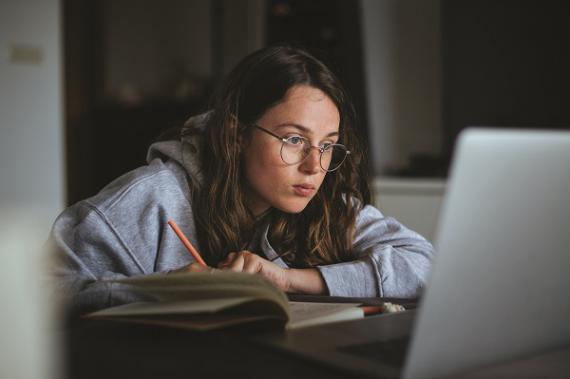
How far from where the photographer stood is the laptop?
60 centimetres

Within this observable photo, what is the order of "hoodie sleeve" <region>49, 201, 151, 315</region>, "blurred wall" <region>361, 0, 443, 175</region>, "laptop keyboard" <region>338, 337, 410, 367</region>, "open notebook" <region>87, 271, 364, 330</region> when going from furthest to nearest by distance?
"blurred wall" <region>361, 0, 443, 175</region> < "hoodie sleeve" <region>49, 201, 151, 315</region> < "open notebook" <region>87, 271, 364, 330</region> < "laptop keyboard" <region>338, 337, 410, 367</region>

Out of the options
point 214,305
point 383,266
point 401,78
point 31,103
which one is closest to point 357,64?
point 401,78

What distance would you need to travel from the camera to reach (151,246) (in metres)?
1.32

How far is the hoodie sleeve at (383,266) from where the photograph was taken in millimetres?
1282

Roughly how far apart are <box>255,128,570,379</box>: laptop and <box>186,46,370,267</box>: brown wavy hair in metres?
0.71

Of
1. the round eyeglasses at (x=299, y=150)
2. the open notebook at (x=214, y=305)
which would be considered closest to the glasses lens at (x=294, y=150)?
the round eyeglasses at (x=299, y=150)

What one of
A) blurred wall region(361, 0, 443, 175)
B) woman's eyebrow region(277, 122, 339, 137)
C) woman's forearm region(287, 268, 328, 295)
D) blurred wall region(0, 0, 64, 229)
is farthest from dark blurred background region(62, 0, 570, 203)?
blurred wall region(0, 0, 64, 229)

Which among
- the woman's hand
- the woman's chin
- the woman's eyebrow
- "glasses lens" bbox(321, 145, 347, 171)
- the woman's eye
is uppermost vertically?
the woman's eyebrow

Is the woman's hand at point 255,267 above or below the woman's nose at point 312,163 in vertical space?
below

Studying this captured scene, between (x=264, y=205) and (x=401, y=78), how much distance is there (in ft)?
8.67

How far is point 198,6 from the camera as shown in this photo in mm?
5602

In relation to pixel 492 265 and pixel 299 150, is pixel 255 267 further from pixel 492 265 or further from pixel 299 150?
pixel 492 265

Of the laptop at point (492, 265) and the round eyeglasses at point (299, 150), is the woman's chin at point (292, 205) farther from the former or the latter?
the laptop at point (492, 265)

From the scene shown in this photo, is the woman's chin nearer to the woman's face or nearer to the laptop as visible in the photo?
the woman's face
